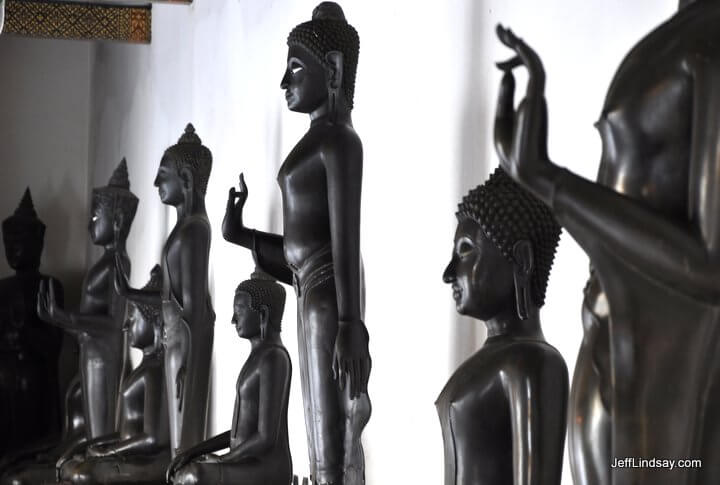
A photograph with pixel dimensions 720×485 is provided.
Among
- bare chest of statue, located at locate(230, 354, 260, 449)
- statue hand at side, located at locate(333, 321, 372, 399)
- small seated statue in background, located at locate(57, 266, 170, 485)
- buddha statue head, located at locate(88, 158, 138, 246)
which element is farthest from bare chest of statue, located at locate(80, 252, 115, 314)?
statue hand at side, located at locate(333, 321, 372, 399)

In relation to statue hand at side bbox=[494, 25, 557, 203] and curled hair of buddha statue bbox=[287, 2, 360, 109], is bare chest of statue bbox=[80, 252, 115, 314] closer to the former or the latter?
curled hair of buddha statue bbox=[287, 2, 360, 109]

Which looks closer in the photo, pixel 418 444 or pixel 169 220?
pixel 418 444

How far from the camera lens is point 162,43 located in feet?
24.5

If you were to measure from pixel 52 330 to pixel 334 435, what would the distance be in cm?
Answer: 493

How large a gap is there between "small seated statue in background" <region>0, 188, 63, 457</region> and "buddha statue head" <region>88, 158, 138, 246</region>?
108cm

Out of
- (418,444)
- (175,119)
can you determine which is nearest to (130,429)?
(175,119)

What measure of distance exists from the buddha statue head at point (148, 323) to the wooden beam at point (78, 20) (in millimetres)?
2566

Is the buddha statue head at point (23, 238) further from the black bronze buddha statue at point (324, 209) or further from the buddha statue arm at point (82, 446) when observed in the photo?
the black bronze buddha statue at point (324, 209)

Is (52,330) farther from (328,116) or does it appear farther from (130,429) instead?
(328,116)

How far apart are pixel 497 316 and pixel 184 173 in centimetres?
284

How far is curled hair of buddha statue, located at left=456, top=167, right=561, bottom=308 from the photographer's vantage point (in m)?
2.33

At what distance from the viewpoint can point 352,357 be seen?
3.07 meters

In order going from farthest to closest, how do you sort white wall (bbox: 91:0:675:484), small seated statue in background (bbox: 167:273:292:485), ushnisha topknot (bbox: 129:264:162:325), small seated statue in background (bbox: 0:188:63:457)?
small seated statue in background (bbox: 0:188:63:457)
ushnisha topknot (bbox: 129:264:162:325)
small seated statue in background (bbox: 167:273:292:485)
white wall (bbox: 91:0:675:484)

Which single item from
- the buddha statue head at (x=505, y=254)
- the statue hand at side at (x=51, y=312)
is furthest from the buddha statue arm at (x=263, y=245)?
the statue hand at side at (x=51, y=312)
